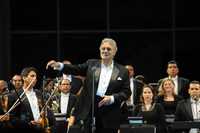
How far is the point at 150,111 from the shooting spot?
11.2m

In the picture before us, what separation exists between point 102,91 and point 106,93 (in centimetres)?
6

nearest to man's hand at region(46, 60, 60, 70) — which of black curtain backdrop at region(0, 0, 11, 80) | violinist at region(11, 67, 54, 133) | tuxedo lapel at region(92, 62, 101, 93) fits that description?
tuxedo lapel at region(92, 62, 101, 93)

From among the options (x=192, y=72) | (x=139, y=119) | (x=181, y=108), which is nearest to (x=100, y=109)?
(x=139, y=119)

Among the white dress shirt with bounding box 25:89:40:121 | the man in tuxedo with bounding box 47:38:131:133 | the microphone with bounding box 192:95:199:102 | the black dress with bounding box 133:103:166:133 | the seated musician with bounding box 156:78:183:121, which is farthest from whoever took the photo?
the seated musician with bounding box 156:78:183:121

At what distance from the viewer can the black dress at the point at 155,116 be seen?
Result: 35.8 ft

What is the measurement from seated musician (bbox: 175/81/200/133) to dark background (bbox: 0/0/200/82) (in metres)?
5.76

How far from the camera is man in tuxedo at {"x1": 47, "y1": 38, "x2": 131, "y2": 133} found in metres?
7.61

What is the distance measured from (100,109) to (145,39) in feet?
34.8

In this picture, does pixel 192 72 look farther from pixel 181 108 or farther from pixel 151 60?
pixel 181 108

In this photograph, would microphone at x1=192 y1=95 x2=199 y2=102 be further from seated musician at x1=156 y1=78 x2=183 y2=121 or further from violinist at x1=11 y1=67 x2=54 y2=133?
violinist at x1=11 y1=67 x2=54 y2=133

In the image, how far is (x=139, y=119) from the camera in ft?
33.1

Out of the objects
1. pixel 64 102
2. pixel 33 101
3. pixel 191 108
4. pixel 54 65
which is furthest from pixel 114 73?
pixel 64 102

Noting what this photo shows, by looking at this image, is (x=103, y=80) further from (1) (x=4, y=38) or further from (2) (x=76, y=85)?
(1) (x=4, y=38)

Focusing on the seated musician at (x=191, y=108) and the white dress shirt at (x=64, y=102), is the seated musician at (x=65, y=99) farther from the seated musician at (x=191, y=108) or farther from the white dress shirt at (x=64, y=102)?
the seated musician at (x=191, y=108)
